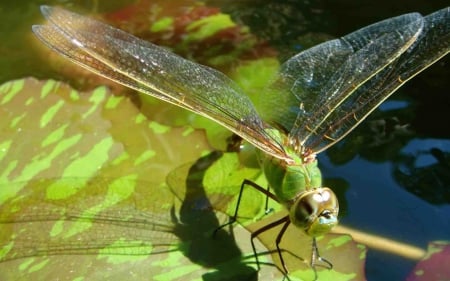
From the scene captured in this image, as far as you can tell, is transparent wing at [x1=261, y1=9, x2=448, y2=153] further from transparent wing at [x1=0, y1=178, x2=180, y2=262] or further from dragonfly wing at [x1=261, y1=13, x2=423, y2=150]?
transparent wing at [x1=0, y1=178, x2=180, y2=262]

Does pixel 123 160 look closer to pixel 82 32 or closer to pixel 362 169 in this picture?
pixel 82 32

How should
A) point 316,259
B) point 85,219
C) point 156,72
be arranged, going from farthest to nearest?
1. point 156,72
2. point 85,219
3. point 316,259

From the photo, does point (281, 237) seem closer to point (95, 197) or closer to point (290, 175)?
point (290, 175)

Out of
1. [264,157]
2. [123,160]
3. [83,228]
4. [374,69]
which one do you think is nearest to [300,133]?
[264,157]

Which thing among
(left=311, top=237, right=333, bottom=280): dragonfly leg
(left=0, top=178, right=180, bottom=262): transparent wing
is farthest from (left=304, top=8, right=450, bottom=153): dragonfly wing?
(left=0, top=178, right=180, bottom=262): transparent wing

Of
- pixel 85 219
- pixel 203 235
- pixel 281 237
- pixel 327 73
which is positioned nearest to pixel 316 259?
pixel 281 237

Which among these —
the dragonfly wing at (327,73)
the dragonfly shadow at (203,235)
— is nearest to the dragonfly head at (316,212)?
the dragonfly shadow at (203,235)

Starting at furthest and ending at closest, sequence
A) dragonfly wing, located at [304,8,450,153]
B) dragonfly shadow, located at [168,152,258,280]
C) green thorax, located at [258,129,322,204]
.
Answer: dragonfly wing, located at [304,8,450,153]
green thorax, located at [258,129,322,204]
dragonfly shadow, located at [168,152,258,280]
